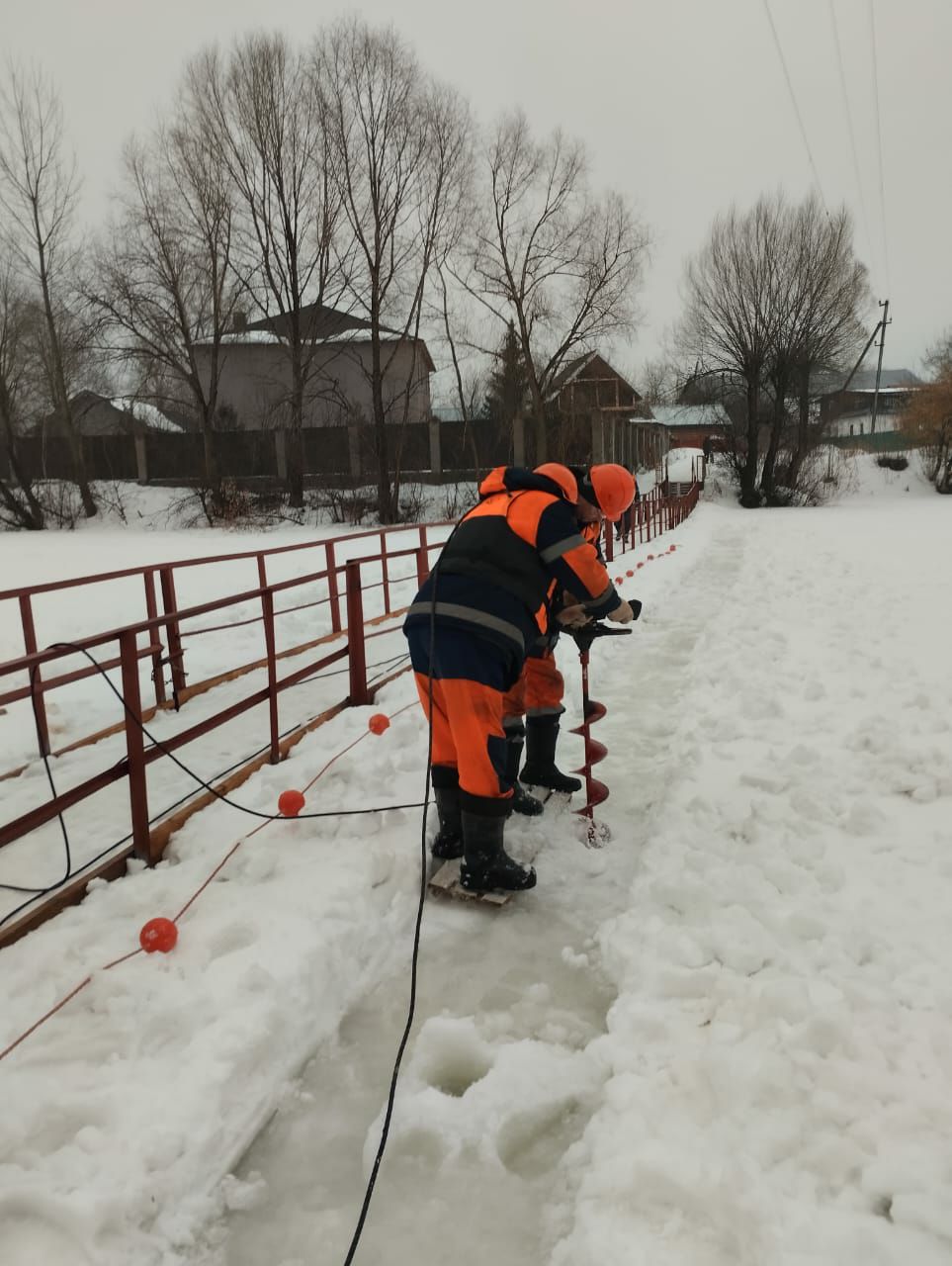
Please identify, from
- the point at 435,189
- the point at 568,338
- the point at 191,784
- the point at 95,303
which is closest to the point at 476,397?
the point at 568,338

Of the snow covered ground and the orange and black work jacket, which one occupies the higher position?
the orange and black work jacket

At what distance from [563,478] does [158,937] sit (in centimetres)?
231

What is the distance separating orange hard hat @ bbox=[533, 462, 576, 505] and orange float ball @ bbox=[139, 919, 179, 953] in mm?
2215

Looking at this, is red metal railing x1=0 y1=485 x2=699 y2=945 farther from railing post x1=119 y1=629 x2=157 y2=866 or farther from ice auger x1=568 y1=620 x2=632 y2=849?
ice auger x1=568 y1=620 x2=632 y2=849

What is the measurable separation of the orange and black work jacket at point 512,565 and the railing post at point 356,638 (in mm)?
2417

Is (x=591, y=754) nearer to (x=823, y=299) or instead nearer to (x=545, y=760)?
(x=545, y=760)

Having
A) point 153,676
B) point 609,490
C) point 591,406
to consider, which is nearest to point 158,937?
point 609,490

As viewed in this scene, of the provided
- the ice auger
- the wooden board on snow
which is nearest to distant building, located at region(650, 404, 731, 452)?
the ice auger

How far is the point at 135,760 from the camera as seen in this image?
3.55 meters

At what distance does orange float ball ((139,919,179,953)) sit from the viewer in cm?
285

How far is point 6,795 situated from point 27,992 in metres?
2.45

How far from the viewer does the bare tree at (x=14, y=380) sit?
88.5 ft

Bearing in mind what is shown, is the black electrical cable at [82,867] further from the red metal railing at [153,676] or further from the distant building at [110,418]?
the distant building at [110,418]

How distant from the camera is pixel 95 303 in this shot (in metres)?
25.7
